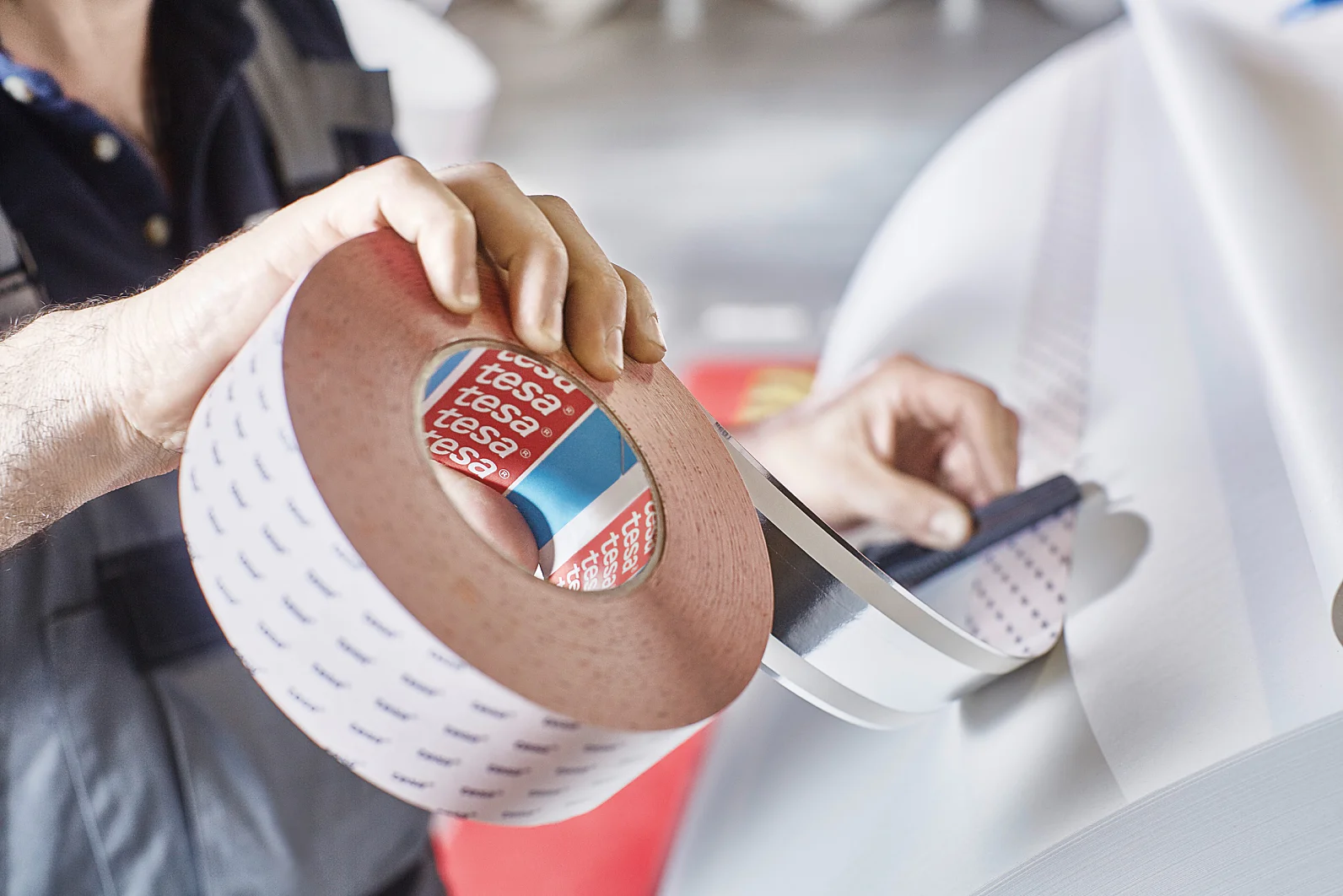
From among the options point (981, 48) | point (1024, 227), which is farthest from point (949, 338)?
point (981, 48)

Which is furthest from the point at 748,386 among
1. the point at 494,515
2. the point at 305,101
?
the point at 494,515

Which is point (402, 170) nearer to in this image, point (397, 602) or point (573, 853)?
point (397, 602)

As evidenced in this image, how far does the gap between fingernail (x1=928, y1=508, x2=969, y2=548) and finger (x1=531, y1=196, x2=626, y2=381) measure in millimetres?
311

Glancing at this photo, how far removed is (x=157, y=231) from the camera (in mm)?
624

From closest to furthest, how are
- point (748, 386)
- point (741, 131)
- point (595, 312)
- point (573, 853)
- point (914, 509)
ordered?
1. point (595, 312)
2. point (914, 509)
3. point (573, 853)
4. point (748, 386)
5. point (741, 131)

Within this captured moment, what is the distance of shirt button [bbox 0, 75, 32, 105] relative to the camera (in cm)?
54

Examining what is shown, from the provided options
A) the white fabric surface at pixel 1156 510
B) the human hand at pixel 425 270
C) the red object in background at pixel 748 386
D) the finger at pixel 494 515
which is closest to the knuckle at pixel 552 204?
the human hand at pixel 425 270

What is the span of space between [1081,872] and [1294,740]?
0.09 metres

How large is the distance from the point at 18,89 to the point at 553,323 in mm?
400

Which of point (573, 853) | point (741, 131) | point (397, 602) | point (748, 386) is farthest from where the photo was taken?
point (741, 131)

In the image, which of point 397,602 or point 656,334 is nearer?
point 397,602

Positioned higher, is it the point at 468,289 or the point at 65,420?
the point at 468,289

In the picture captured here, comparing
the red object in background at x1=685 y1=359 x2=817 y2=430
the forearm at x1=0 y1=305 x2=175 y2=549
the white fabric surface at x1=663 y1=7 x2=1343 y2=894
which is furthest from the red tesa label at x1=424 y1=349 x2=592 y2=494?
the red object in background at x1=685 y1=359 x2=817 y2=430

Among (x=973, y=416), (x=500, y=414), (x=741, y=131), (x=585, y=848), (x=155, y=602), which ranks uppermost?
(x=500, y=414)
